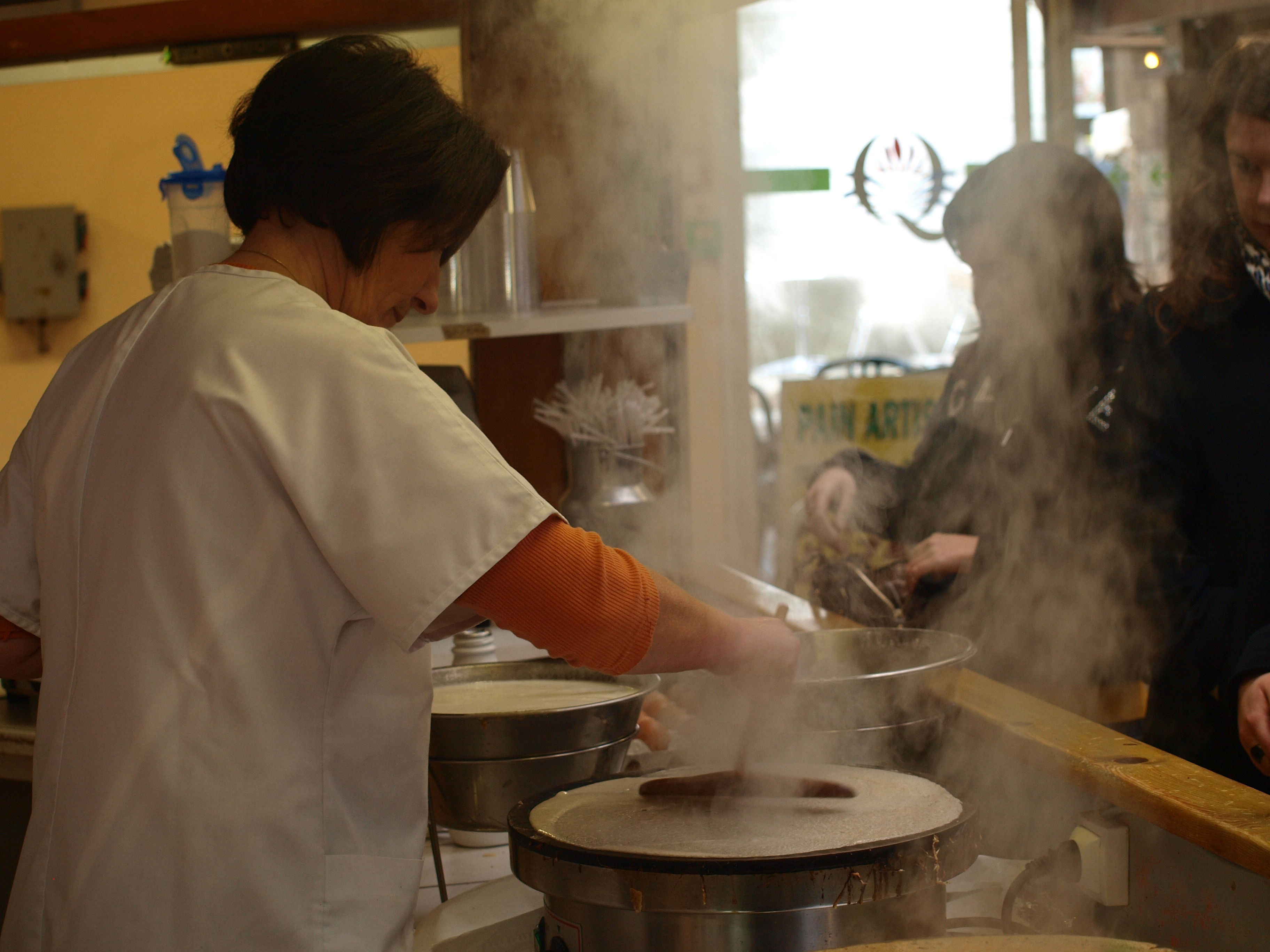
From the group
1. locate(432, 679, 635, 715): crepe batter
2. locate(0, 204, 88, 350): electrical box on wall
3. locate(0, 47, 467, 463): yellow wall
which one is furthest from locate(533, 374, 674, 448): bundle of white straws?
locate(0, 204, 88, 350): electrical box on wall

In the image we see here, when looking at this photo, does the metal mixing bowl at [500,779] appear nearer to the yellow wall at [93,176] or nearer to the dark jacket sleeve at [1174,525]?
the dark jacket sleeve at [1174,525]

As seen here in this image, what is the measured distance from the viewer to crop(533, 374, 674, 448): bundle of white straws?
2.40m

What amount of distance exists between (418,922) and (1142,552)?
122 centimetres

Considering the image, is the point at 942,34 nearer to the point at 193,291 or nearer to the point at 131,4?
the point at 131,4

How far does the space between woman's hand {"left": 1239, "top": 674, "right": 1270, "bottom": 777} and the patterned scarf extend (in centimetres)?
57

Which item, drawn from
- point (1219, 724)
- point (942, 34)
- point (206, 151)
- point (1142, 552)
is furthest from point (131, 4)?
point (942, 34)

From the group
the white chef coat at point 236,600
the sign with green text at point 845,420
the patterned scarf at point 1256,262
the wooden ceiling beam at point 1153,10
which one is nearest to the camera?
the white chef coat at point 236,600

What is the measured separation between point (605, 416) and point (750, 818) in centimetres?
145

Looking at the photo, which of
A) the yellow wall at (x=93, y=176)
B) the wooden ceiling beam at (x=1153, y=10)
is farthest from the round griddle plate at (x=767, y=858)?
the wooden ceiling beam at (x=1153, y=10)

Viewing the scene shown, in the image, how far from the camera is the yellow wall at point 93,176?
137 inches

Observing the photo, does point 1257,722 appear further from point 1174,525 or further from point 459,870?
point 459,870

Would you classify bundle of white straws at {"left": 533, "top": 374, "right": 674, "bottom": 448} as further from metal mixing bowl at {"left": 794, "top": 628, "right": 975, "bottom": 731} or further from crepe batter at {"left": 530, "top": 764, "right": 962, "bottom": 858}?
crepe batter at {"left": 530, "top": 764, "right": 962, "bottom": 858}

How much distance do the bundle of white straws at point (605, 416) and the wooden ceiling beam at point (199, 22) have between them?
1.00 meters

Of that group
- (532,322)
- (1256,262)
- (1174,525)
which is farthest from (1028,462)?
(532,322)
